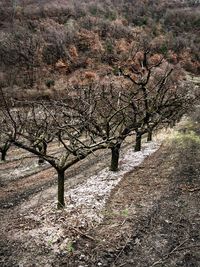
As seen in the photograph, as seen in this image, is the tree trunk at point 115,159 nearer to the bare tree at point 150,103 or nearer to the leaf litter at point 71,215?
the leaf litter at point 71,215

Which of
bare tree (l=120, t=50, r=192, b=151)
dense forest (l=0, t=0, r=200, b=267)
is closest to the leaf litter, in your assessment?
dense forest (l=0, t=0, r=200, b=267)

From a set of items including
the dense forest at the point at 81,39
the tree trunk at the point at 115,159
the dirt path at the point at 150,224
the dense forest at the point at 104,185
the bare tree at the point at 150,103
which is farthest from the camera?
the dense forest at the point at 81,39

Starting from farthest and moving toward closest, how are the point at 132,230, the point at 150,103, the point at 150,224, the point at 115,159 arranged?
1. the point at 150,103
2. the point at 115,159
3. the point at 150,224
4. the point at 132,230

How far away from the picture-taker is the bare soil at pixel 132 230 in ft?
36.1

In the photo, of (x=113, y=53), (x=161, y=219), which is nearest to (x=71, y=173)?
(x=161, y=219)

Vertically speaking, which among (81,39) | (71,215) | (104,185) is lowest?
(104,185)

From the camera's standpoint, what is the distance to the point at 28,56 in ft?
203

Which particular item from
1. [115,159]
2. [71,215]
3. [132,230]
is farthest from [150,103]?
[132,230]

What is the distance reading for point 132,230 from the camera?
41.5 ft

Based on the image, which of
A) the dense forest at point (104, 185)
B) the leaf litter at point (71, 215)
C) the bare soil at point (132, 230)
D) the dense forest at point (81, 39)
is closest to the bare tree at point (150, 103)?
the dense forest at point (104, 185)

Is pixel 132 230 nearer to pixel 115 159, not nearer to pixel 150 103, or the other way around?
pixel 115 159

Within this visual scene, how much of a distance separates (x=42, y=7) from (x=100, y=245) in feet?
251

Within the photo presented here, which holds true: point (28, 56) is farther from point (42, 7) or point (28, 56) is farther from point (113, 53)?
point (42, 7)

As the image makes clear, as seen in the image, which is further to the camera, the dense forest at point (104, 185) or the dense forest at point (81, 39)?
the dense forest at point (81, 39)
